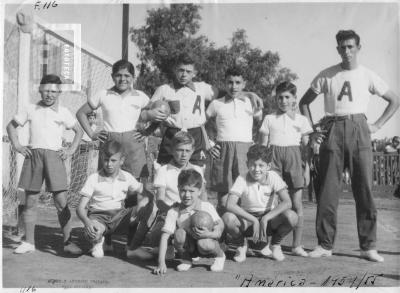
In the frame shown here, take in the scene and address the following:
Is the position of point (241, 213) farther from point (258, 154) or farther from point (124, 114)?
point (124, 114)

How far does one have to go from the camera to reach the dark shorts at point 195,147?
370 cm

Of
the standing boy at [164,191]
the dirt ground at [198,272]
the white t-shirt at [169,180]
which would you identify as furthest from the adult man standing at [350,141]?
the white t-shirt at [169,180]

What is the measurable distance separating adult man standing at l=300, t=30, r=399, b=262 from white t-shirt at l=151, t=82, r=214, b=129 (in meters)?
0.93

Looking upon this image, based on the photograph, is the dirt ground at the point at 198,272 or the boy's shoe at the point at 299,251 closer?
the dirt ground at the point at 198,272

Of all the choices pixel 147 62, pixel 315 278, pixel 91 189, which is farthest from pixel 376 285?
pixel 147 62

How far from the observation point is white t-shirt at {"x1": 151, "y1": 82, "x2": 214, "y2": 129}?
371 centimetres

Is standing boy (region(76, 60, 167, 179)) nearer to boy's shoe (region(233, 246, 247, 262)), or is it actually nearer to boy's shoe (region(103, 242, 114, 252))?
boy's shoe (region(103, 242, 114, 252))

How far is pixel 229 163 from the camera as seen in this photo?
3701 millimetres

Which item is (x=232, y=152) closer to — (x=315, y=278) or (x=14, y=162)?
(x=315, y=278)

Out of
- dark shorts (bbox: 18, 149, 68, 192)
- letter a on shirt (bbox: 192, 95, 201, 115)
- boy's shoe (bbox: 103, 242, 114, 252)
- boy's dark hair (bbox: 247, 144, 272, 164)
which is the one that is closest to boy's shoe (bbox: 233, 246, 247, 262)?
boy's dark hair (bbox: 247, 144, 272, 164)

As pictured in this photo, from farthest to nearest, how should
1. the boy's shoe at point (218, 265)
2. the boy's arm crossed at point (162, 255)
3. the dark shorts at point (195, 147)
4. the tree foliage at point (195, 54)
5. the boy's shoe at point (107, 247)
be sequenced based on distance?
1. the tree foliage at point (195, 54)
2. the dark shorts at point (195, 147)
3. the boy's shoe at point (107, 247)
4. the boy's shoe at point (218, 265)
5. the boy's arm crossed at point (162, 255)

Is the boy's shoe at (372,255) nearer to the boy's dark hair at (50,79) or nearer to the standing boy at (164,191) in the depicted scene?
the standing boy at (164,191)

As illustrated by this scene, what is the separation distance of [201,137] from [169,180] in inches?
19.5

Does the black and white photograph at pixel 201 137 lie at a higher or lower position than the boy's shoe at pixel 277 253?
higher
